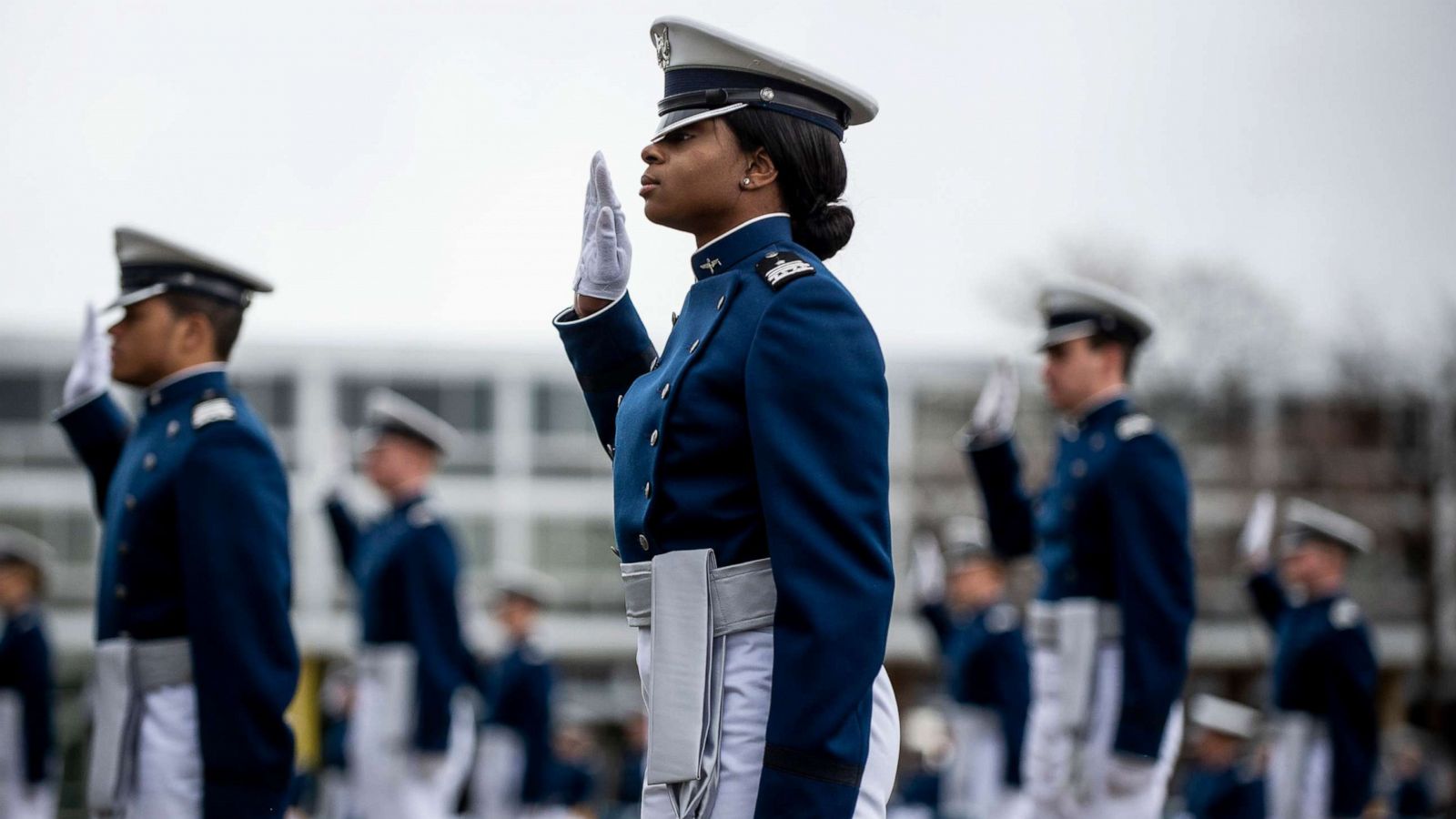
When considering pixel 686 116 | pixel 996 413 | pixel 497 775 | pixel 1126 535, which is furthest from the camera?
pixel 497 775

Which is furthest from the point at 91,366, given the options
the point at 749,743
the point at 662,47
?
the point at 749,743

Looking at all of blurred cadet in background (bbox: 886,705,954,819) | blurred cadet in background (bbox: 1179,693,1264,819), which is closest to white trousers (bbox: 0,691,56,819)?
blurred cadet in background (bbox: 886,705,954,819)

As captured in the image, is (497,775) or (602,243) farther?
(497,775)

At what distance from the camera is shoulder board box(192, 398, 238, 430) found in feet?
17.9

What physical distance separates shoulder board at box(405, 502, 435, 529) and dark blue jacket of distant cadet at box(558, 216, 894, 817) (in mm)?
7198

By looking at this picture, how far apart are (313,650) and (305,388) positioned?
23.0ft

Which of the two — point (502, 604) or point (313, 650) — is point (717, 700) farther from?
point (313, 650)

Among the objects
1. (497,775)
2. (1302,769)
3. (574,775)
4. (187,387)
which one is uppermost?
(187,387)

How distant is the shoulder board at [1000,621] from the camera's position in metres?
14.0

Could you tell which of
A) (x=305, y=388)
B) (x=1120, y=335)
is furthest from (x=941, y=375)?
(x=1120, y=335)

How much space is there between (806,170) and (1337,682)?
27.8 feet

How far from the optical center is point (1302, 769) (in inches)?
445

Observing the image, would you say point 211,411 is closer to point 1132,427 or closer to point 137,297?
point 137,297

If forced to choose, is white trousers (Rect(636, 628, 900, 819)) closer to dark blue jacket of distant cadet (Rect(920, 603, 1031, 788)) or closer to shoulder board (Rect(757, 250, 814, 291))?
shoulder board (Rect(757, 250, 814, 291))
